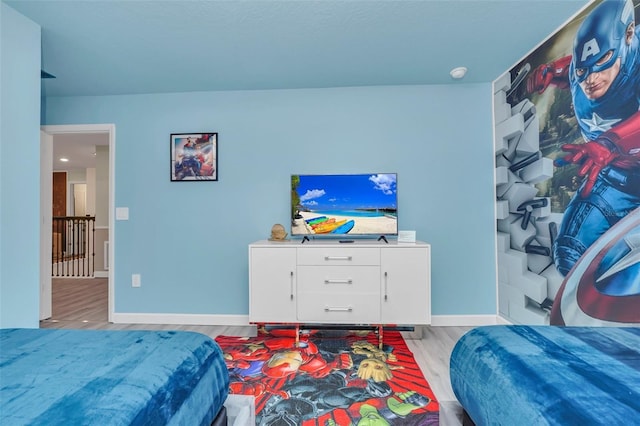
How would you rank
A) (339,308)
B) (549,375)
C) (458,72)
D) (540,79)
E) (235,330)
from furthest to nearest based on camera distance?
(235,330), (458,72), (339,308), (540,79), (549,375)

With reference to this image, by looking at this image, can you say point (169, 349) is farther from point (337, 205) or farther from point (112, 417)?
point (337, 205)

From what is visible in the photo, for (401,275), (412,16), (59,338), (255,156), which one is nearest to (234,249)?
(255,156)

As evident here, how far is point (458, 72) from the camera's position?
2.58 metres

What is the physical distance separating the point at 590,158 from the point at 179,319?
370 cm

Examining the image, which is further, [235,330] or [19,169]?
[235,330]

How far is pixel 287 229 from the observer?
116 inches

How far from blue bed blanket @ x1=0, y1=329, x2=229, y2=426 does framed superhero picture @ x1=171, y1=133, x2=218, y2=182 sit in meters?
2.07

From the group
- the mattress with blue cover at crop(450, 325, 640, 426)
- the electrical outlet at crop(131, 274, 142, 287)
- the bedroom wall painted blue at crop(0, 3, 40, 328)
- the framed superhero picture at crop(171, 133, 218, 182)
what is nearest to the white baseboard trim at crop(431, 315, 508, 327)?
the mattress with blue cover at crop(450, 325, 640, 426)

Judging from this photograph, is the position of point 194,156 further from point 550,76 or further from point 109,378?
point 550,76

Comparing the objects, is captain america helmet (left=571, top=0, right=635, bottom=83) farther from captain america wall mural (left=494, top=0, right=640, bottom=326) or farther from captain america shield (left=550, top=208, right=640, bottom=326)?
captain america shield (left=550, top=208, right=640, bottom=326)

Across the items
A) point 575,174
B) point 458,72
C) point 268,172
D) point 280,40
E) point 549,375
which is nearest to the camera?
point 549,375

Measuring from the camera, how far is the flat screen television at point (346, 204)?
2770mm

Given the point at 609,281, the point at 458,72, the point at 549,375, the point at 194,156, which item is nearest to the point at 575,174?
the point at 609,281

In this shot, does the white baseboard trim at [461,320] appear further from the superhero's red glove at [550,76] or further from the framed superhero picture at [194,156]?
the framed superhero picture at [194,156]
